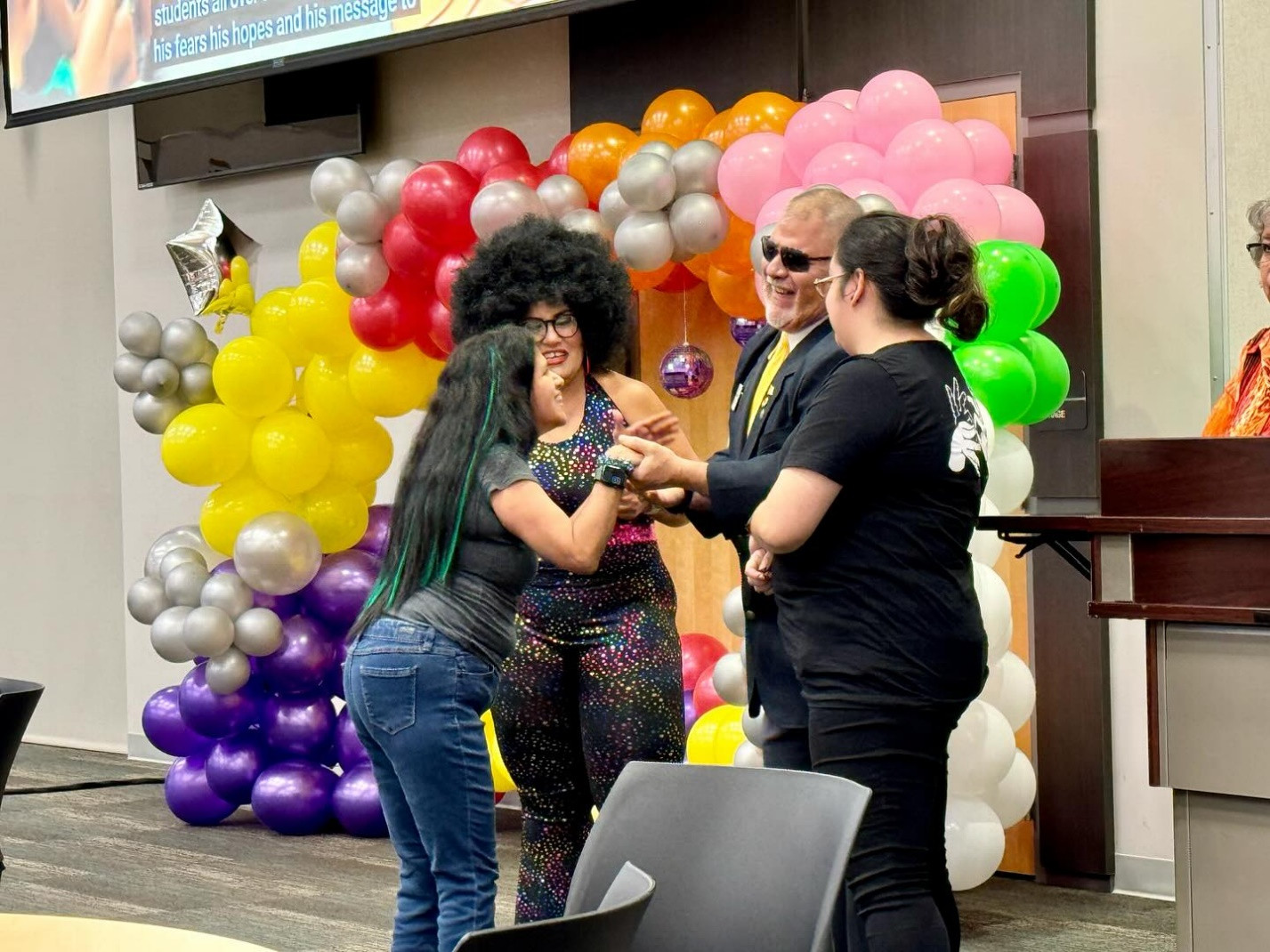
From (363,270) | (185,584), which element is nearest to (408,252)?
(363,270)

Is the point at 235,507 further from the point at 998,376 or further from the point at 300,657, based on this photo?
the point at 998,376

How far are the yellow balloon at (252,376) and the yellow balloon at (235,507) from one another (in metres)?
0.25

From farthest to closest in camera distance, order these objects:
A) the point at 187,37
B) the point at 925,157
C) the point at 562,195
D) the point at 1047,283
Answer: the point at 187,37, the point at 562,195, the point at 1047,283, the point at 925,157

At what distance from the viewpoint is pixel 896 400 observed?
2.21 m

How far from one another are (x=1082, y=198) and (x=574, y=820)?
2.30 metres

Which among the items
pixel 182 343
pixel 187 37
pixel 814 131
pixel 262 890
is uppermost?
pixel 187 37

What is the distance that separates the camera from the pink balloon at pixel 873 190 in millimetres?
3730

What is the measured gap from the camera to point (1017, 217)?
3.97 meters

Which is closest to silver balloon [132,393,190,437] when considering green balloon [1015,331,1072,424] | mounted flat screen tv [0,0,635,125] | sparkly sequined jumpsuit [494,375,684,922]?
mounted flat screen tv [0,0,635,125]

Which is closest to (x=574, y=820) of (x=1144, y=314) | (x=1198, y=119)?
(x=1144, y=314)

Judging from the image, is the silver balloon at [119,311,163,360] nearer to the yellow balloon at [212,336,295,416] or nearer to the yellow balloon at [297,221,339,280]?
the yellow balloon at [212,336,295,416]

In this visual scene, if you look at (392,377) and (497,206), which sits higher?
(497,206)

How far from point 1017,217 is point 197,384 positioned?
261cm

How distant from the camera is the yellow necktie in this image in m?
2.67
